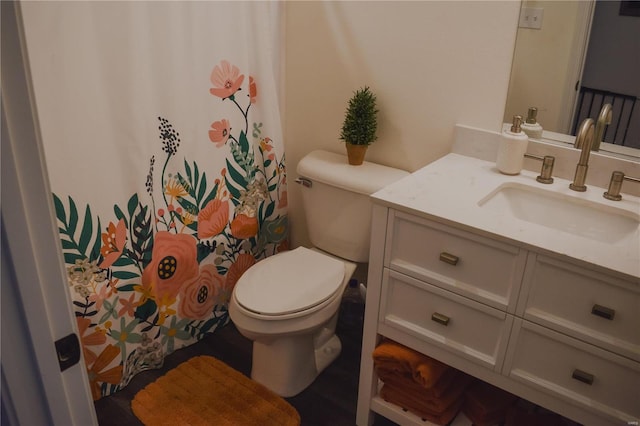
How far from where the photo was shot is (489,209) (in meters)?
1.57

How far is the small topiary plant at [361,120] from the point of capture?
6.73 feet

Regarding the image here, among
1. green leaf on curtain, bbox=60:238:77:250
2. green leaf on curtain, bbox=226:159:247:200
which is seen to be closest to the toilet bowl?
green leaf on curtain, bbox=226:159:247:200

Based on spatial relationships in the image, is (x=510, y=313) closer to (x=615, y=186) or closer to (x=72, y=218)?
(x=615, y=186)

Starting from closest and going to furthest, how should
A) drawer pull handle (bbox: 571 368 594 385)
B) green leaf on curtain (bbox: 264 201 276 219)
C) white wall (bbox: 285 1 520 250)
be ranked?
drawer pull handle (bbox: 571 368 594 385) → white wall (bbox: 285 1 520 250) → green leaf on curtain (bbox: 264 201 276 219)

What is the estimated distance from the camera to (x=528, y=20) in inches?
68.0

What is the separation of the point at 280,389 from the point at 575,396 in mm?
1043

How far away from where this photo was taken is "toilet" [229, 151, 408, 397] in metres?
1.86

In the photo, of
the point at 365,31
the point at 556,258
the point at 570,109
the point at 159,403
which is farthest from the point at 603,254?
the point at 159,403

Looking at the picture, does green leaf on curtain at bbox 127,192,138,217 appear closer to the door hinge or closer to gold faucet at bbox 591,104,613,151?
the door hinge

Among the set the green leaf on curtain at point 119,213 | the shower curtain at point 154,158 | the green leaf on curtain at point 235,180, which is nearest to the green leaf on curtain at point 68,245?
the shower curtain at point 154,158

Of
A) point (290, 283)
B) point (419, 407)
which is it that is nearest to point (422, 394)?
point (419, 407)

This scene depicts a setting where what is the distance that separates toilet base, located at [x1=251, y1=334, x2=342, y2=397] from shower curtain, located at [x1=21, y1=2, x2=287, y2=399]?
385 millimetres

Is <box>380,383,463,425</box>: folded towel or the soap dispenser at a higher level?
the soap dispenser

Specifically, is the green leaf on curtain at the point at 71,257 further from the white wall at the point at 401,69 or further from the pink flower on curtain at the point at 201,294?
the white wall at the point at 401,69
